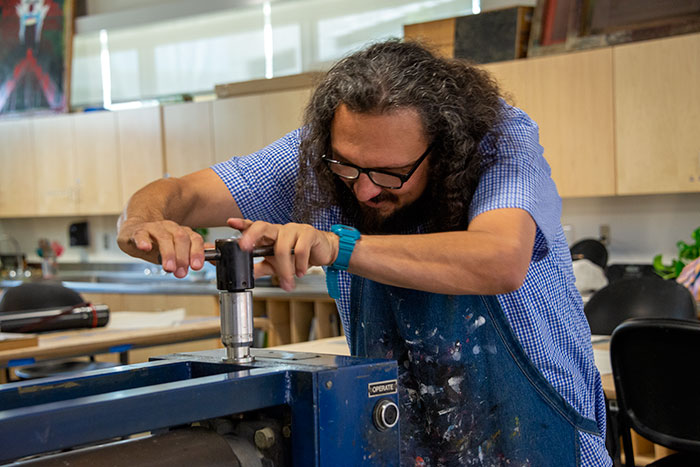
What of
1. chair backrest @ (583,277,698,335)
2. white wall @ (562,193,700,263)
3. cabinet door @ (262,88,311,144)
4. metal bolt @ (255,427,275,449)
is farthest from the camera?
cabinet door @ (262,88,311,144)

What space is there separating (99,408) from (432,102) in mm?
655

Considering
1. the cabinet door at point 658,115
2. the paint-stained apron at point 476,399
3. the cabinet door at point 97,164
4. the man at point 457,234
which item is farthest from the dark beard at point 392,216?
the cabinet door at point 97,164

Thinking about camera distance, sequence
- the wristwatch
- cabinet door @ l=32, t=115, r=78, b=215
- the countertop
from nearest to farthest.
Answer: the wristwatch → the countertop → cabinet door @ l=32, t=115, r=78, b=215

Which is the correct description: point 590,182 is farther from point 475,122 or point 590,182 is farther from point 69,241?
point 69,241

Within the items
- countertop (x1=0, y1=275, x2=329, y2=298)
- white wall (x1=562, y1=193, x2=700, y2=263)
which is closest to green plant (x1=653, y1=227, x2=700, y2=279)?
white wall (x1=562, y1=193, x2=700, y2=263)

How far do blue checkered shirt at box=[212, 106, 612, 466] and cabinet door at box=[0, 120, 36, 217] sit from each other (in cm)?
554

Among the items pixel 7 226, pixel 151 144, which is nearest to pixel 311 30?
pixel 151 144

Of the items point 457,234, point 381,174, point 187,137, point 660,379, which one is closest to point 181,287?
point 187,137

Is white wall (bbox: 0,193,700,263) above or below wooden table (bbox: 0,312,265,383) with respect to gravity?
above

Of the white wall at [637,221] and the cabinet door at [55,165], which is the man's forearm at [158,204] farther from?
the cabinet door at [55,165]

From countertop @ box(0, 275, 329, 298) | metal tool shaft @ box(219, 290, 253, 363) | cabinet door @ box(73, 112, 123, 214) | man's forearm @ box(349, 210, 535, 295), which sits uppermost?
cabinet door @ box(73, 112, 123, 214)

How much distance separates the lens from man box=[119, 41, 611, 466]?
1169 mm

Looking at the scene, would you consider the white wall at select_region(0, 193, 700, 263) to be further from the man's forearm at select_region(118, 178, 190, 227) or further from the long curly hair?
the man's forearm at select_region(118, 178, 190, 227)

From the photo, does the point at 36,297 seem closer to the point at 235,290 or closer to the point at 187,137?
the point at 187,137
